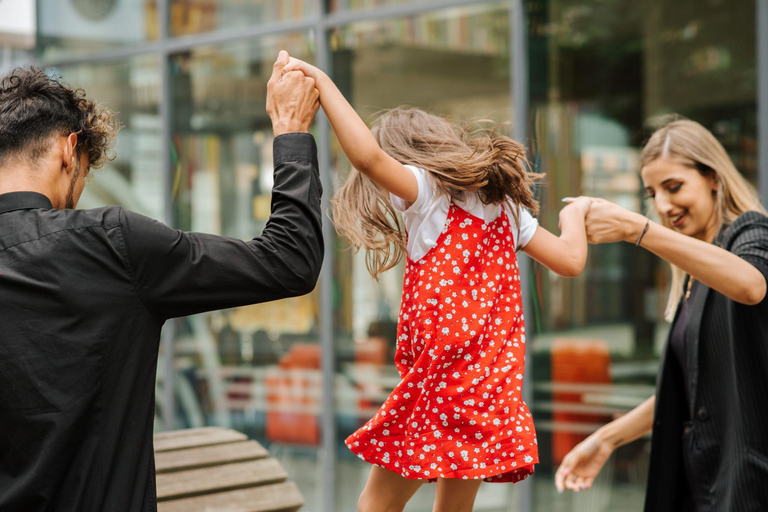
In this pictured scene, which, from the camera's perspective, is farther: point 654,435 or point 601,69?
point 601,69

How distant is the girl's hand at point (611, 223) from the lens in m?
2.24

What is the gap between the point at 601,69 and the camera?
561 centimetres

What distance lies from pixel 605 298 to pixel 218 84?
3.03 meters

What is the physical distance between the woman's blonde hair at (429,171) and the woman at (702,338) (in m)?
0.39

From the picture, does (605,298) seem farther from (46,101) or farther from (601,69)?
(46,101)

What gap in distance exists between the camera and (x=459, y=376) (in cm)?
192

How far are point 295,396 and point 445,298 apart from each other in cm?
385

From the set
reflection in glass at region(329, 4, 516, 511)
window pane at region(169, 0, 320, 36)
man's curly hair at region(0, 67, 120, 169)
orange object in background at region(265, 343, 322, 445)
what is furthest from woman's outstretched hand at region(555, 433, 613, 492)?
window pane at region(169, 0, 320, 36)

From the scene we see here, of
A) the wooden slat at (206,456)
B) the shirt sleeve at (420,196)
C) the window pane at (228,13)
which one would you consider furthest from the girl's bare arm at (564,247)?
the window pane at (228,13)

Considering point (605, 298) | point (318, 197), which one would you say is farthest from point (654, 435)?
point (605, 298)

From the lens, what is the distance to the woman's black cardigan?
2244mm

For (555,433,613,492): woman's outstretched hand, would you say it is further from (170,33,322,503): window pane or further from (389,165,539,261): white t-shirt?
(170,33,322,503): window pane

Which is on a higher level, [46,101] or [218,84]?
[218,84]

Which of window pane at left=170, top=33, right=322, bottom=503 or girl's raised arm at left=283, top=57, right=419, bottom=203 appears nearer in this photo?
girl's raised arm at left=283, top=57, right=419, bottom=203
